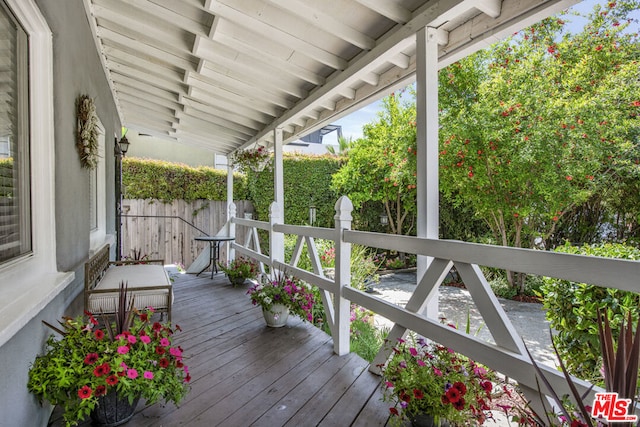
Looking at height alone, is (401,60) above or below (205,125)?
below

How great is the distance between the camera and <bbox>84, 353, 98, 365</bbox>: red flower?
62.3 inches

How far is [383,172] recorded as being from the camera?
855cm

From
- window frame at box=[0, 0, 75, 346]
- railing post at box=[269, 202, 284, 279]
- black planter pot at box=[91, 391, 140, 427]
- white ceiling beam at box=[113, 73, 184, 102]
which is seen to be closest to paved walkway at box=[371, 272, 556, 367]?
railing post at box=[269, 202, 284, 279]

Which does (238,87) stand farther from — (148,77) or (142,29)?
(148,77)

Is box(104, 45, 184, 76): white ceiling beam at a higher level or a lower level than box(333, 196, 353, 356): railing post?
higher

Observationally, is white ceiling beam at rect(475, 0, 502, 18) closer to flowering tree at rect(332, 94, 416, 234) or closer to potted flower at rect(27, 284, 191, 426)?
potted flower at rect(27, 284, 191, 426)

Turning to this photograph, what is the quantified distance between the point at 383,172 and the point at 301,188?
2050 mm

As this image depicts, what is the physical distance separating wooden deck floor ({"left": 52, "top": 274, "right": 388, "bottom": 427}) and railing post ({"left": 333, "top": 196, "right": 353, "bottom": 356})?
11 centimetres

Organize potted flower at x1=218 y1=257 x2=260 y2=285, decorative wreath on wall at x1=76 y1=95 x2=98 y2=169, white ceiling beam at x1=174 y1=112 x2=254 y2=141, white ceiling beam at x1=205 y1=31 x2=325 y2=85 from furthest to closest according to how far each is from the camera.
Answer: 1. white ceiling beam at x1=174 y1=112 x2=254 y2=141
2. potted flower at x1=218 y1=257 x2=260 y2=285
3. white ceiling beam at x1=205 y1=31 x2=325 y2=85
4. decorative wreath on wall at x1=76 y1=95 x2=98 y2=169

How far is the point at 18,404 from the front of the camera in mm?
1396

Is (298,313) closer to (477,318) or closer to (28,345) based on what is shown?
(28,345)

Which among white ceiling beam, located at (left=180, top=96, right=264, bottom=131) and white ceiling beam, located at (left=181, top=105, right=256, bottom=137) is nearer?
white ceiling beam, located at (left=180, top=96, right=264, bottom=131)

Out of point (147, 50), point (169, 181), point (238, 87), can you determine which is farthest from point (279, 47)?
point (169, 181)

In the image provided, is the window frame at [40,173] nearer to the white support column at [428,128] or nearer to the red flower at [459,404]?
the red flower at [459,404]
